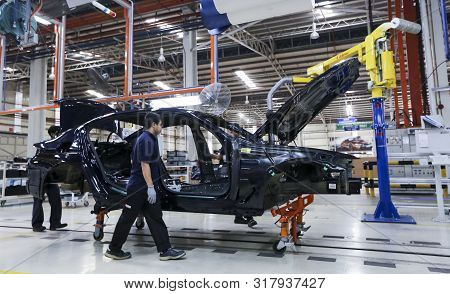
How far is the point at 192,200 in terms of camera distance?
3.02 m

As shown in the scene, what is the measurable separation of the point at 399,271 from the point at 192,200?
1873 mm

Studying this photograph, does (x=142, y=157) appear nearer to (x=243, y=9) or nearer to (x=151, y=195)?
(x=151, y=195)

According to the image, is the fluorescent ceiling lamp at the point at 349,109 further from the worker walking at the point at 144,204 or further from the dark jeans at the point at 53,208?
the worker walking at the point at 144,204

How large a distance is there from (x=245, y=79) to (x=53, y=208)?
12.6 m

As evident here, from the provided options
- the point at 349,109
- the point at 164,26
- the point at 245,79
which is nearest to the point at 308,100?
the point at 164,26

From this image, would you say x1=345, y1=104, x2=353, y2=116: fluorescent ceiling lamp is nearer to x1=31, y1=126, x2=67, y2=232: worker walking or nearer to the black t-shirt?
x1=31, y1=126, x2=67, y2=232: worker walking

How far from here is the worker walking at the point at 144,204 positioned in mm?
2758

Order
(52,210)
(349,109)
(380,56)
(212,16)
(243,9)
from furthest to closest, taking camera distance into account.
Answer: (349,109)
(380,56)
(52,210)
(212,16)
(243,9)

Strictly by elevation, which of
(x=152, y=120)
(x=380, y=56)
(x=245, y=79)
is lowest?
(x=152, y=120)

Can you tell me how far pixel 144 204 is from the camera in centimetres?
285

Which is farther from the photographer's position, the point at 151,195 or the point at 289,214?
the point at 289,214

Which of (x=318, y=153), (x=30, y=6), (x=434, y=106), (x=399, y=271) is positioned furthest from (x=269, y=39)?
(x=399, y=271)

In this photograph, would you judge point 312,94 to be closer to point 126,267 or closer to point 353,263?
point 353,263

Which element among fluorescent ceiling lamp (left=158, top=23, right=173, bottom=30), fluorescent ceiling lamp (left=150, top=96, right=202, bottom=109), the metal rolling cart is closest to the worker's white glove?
fluorescent ceiling lamp (left=150, top=96, right=202, bottom=109)
